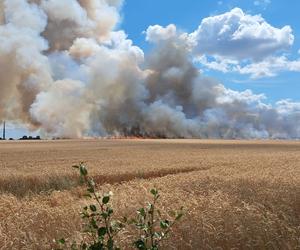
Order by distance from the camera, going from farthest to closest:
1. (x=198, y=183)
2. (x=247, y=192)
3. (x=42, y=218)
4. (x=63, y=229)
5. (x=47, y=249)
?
(x=198, y=183)
(x=247, y=192)
(x=42, y=218)
(x=63, y=229)
(x=47, y=249)

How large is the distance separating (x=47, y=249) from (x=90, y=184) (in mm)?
4581

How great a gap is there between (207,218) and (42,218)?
388 centimetres

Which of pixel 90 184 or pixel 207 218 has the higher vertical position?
pixel 90 184

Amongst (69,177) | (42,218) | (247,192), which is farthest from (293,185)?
(69,177)

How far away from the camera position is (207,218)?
10.1 metres

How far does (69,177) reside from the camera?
25328 millimetres

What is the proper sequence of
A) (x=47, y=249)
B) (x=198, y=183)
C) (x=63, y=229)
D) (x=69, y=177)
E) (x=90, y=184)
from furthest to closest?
(x=69, y=177)
(x=198, y=183)
(x=63, y=229)
(x=47, y=249)
(x=90, y=184)

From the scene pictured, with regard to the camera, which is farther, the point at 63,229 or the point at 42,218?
the point at 42,218

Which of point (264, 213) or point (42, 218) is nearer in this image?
point (264, 213)

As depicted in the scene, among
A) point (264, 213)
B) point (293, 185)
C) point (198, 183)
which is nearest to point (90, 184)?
point (264, 213)

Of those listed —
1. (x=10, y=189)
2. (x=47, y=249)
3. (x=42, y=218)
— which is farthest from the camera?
(x=10, y=189)

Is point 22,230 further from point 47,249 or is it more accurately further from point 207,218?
point 207,218

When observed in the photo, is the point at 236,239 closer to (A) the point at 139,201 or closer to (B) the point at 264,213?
(B) the point at 264,213

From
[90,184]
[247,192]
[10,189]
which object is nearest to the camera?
[90,184]
